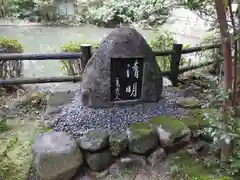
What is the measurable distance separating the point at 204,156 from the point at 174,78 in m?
1.48

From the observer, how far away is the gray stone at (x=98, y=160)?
2.44 m

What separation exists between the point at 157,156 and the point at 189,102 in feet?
2.95

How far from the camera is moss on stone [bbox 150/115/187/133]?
2576 mm

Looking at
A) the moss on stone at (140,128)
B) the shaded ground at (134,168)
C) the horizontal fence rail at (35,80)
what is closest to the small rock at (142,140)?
the moss on stone at (140,128)

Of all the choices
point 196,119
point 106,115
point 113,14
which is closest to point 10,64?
point 106,115

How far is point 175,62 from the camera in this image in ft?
12.2

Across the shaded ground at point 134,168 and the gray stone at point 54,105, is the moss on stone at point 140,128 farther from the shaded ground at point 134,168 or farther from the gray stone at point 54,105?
the gray stone at point 54,105

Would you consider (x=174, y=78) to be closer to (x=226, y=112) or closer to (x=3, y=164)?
(x=226, y=112)

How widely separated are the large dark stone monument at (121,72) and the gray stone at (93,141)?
1.49 ft

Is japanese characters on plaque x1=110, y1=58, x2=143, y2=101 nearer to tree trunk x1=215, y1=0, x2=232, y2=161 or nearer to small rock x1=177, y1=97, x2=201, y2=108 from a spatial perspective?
small rock x1=177, y1=97, x2=201, y2=108

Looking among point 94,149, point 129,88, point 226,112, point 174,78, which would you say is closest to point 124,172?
point 94,149

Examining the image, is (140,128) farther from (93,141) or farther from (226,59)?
(226,59)

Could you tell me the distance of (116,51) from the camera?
2748mm

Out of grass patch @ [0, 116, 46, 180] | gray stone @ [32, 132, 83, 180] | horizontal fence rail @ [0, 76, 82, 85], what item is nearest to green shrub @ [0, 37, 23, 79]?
horizontal fence rail @ [0, 76, 82, 85]
